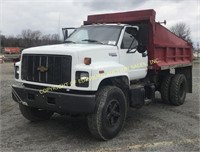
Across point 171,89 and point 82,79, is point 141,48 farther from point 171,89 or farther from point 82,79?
point 171,89

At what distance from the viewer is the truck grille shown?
576cm

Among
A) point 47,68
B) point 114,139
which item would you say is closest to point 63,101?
point 47,68

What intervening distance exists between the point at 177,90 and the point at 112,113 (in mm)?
4049

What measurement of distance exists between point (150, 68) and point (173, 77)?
1.84m

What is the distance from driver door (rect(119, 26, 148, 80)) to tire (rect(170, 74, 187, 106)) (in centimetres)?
→ 212

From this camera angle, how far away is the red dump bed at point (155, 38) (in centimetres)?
810

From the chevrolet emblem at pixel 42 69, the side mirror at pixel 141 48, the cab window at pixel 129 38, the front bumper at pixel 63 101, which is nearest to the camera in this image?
the front bumper at pixel 63 101

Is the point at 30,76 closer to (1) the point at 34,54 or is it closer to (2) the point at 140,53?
(1) the point at 34,54

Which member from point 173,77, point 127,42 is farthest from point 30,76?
point 173,77

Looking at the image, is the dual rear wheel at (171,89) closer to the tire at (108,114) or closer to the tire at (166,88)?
the tire at (166,88)

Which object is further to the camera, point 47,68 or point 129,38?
point 129,38

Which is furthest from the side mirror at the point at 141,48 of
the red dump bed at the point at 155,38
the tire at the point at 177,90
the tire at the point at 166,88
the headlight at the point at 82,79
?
the tire at the point at 177,90

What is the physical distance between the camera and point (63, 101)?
5648 mm

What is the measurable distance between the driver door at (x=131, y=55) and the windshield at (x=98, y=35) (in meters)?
0.22
